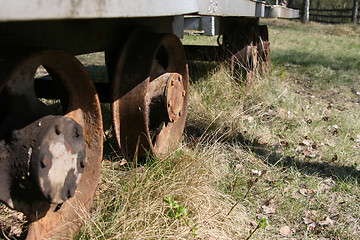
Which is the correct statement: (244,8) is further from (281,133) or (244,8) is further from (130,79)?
(130,79)

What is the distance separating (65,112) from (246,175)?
5.31ft

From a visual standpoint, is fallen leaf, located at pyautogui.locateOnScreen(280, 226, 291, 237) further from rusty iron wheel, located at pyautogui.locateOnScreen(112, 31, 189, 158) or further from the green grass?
rusty iron wheel, located at pyautogui.locateOnScreen(112, 31, 189, 158)

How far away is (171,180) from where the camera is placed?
2.50 metres

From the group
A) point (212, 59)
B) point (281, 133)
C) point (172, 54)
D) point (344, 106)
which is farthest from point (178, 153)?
point (344, 106)

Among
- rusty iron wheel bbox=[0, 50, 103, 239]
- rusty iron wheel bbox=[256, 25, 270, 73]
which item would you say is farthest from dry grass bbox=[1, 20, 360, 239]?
rusty iron wheel bbox=[256, 25, 270, 73]

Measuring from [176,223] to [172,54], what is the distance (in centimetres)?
144

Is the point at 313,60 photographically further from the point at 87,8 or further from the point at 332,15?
the point at 332,15

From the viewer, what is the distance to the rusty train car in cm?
149

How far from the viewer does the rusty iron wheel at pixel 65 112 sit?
1.56 metres

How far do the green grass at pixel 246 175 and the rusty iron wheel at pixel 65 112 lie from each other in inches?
4.9

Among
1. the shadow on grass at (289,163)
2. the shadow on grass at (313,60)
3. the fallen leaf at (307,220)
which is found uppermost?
the shadow on grass at (313,60)

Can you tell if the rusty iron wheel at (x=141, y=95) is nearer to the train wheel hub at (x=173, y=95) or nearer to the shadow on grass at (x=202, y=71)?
the train wheel hub at (x=173, y=95)

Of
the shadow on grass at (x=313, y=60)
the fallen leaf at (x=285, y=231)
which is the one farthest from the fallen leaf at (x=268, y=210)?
the shadow on grass at (x=313, y=60)

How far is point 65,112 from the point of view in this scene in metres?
2.04
